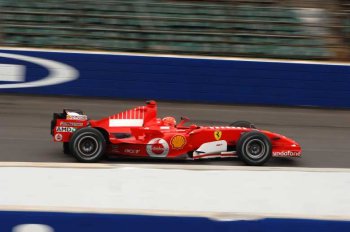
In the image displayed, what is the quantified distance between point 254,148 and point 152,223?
189 inches

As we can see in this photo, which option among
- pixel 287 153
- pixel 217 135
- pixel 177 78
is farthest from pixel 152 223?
pixel 177 78

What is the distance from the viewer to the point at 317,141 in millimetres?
10570

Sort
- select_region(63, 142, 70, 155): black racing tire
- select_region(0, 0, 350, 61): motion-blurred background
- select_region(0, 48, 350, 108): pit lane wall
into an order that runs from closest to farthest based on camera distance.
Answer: select_region(63, 142, 70, 155): black racing tire
select_region(0, 48, 350, 108): pit lane wall
select_region(0, 0, 350, 61): motion-blurred background

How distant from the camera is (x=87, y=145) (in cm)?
825

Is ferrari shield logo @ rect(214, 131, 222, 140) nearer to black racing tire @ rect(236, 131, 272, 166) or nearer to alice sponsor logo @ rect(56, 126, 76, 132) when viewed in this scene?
black racing tire @ rect(236, 131, 272, 166)

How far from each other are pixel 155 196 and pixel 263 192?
30.2 inches

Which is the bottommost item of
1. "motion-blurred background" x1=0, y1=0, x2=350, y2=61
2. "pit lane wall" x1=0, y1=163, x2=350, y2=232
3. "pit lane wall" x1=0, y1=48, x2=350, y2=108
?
"pit lane wall" x1=0, y1=163, x2=350, y2=232

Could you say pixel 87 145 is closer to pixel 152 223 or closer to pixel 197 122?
pixel 197 122

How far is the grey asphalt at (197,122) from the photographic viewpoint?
9070 millimetres

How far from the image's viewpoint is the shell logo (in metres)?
8.35

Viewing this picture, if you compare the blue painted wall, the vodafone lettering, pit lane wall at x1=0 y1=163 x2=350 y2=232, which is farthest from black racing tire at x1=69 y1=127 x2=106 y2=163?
the blue painted wall

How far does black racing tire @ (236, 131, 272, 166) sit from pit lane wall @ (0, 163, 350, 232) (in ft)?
11.0

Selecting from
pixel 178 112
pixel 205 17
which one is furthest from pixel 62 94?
pixel 205 17

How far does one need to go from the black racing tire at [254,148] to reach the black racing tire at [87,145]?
181 cm
